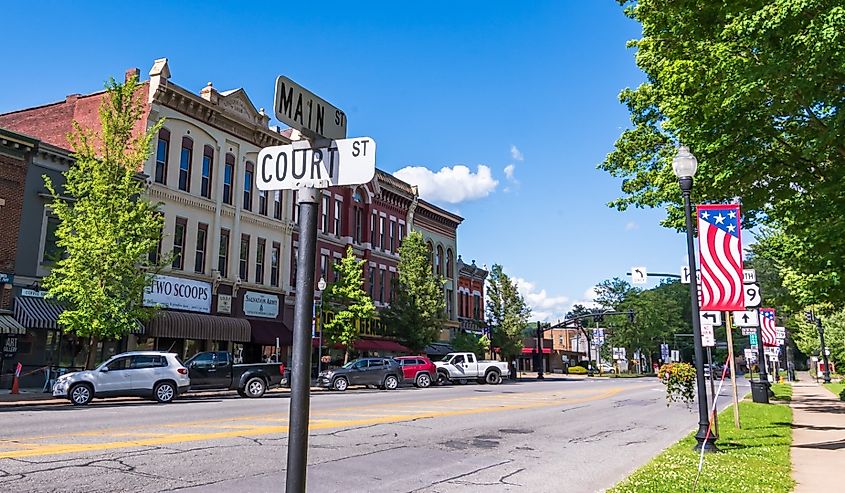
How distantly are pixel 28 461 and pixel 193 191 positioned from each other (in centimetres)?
2561

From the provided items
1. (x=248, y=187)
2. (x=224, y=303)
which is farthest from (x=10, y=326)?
(x=248, y=187)

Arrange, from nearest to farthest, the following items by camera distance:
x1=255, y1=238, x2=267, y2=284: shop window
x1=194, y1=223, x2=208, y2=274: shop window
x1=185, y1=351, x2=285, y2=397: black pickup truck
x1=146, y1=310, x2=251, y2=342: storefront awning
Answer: x1=185, y1=351, x2=285, y2=397: black pickup truck → x1=146, y1=310, x2=251, y2=342: storefront awning → x1=194, y1=223, x2=208, y2=274: shop window → x1=255, y1=238, x2=267, y2=284: shop window

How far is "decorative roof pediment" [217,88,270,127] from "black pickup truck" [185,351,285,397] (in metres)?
15.0

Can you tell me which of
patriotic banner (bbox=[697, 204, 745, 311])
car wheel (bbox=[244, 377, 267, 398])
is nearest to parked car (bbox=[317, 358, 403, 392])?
car wheel (bbox=[244, 377, 267, 398])

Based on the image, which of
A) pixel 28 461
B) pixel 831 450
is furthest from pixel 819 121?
pixel 28 461

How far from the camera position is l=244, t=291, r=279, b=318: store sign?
36031 millimetres

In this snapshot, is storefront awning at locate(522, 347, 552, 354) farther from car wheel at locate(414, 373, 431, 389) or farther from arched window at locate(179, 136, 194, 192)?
arched window at locate(179, 136, 194, 192)

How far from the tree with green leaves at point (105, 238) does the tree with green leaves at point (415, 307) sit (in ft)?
67.8

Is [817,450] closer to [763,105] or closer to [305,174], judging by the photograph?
[763,105]

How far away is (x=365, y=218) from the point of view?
47.0 m

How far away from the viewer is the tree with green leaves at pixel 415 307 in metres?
43.8

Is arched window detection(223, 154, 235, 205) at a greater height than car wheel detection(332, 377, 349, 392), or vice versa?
arched window detection(223, 154, 235, 205)

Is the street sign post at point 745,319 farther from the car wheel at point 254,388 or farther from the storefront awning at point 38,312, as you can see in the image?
the storefront awning at point 38,312

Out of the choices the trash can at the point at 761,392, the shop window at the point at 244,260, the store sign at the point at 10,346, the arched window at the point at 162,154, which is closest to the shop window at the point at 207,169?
the arched window at the point at 162,154
